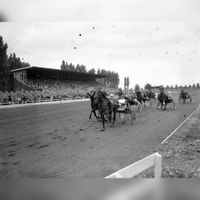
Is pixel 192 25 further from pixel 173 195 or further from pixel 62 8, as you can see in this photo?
pixel 173 195

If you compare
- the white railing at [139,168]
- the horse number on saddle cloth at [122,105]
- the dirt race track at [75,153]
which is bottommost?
the dirt race track at [75,153]

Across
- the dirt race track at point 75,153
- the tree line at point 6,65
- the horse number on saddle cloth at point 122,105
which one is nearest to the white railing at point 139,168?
the dirt race track at point 75,153

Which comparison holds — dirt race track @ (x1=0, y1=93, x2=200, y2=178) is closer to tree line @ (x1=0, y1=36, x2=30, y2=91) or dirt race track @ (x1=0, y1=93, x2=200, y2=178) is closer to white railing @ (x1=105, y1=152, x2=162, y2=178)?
white railing @ (x1=105, y1=152, x2=162, y2=178)

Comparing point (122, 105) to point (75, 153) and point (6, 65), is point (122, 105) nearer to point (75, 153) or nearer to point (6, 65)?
point (75, 153)

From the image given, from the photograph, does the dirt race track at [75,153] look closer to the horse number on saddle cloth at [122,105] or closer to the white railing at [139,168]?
the white railing at [139,168]

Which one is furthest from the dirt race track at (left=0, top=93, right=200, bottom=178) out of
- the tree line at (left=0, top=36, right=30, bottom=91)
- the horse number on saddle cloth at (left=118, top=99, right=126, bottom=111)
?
the horse number on saddle cloth at (left=118, top=99, right=126, bottom=111)

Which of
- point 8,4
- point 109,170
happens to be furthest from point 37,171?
point 8,4

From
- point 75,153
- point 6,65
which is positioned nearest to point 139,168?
point 75,153

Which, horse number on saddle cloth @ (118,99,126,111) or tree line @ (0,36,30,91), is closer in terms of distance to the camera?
tree line @ (0,36,30,91)

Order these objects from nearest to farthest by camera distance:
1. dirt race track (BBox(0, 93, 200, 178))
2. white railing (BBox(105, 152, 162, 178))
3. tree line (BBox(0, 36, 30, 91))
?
white railing (BBox(105, 152, 162, 178)) < dirt race track (BBox(0, 93, 200, 178)) < tree line (BBox(0, 36, 30, 91))

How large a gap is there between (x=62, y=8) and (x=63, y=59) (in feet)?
4.02

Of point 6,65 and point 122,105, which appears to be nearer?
point 6,65

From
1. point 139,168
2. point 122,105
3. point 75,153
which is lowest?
point 75,153

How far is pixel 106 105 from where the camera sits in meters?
6.15
